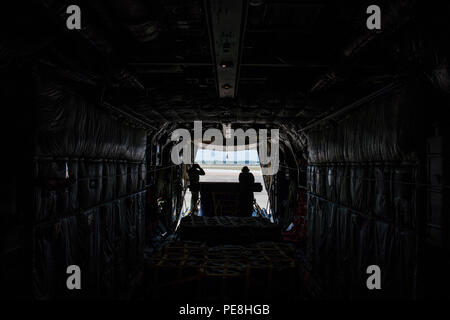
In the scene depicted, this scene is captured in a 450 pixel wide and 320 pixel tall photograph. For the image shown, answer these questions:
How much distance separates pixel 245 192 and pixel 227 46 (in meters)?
10.2

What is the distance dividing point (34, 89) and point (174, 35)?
1624 millimetres

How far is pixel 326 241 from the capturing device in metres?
6.92

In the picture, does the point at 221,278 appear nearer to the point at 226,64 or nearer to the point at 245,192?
the point at 226,64

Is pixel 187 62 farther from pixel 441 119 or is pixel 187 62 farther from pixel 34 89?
pixel 441 119

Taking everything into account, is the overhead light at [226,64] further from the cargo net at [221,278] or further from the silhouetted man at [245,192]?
the silhouetted man at [245,192]

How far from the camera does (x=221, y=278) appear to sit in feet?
17.1

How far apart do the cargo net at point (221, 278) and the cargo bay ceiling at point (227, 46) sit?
10.1 ft

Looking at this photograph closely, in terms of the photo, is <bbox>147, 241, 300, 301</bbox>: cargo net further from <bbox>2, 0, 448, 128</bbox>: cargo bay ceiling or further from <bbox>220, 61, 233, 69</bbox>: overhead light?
<bbox>220, 61, 233, 69</bbox>: overhead light

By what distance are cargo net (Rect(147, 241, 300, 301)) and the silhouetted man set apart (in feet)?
23.1

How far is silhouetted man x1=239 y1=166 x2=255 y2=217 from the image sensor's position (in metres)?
12.9

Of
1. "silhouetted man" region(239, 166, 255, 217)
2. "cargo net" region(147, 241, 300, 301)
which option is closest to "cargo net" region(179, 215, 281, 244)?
"cargo net" region(147, 241, 300, 301)

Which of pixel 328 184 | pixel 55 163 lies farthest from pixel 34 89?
pixel 328 184

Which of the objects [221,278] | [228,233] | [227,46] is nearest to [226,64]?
[227,46]

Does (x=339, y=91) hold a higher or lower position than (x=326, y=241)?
higher
